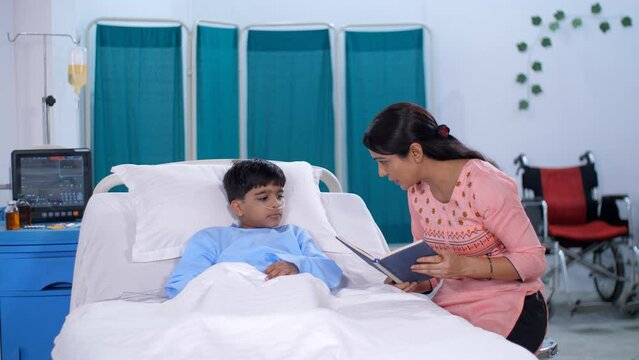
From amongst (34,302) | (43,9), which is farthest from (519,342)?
(43,9)

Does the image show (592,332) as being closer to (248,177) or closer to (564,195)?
(564,195)

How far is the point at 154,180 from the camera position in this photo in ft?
8.48

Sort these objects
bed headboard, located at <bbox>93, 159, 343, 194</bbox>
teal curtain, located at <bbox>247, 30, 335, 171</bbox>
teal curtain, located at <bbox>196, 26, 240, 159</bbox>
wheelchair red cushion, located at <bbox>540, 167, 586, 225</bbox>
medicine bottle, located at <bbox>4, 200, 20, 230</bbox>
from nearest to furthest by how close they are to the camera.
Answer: bed headboard, located at <bbox>93, 159, 343, 194</bbox> < medicine bottle, located at <bbox>4, 200, 20, 230</bbox> < teal curtain, located at <bbox>196, 26, 240, 159</bbox> < teal curtain, located at <bbox>247, 30, 335, 171</bbox> < wheelchair red cushion, located at <bbox>540, 167, 586, 225</bbox>

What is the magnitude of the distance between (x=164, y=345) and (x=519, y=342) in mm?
857

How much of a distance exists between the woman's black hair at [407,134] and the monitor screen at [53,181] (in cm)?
141

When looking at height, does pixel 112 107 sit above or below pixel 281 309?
above

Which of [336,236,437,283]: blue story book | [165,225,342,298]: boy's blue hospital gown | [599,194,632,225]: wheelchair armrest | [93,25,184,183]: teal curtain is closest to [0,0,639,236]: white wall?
[599,194,632,225]: wheelchair armrest

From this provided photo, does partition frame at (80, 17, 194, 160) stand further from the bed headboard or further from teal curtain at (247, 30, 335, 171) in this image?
the bed headboard

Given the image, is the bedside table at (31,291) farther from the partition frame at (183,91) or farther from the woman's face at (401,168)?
the partition frame at (183,91)

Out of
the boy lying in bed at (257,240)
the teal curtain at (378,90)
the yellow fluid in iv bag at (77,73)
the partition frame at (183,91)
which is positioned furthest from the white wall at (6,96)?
the teal curtain at (378,90)

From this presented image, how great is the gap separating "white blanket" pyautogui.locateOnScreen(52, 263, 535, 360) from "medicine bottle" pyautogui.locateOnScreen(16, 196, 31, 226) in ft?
3.19

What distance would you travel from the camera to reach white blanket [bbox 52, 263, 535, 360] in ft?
5.35

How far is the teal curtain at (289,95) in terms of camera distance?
4707 millimetres

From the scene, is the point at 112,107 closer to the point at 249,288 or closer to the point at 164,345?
the point at 249,288
